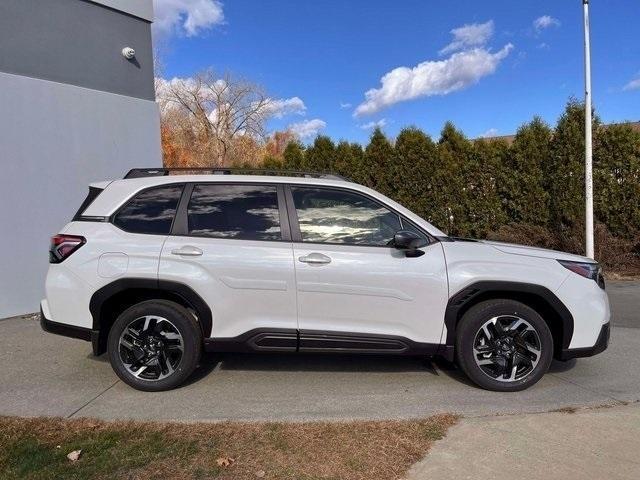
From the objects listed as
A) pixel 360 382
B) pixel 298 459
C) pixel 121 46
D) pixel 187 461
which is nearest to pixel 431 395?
pixel 360 382

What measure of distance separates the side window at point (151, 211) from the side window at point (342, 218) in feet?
3.49

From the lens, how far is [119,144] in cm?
827

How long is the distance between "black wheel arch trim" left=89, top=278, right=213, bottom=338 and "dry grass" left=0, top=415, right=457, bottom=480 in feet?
2.97

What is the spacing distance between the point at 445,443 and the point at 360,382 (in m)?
1.26

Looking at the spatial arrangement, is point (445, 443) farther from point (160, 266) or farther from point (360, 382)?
point (160, 266)

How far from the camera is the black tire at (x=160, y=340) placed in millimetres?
4305

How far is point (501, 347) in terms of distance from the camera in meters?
4.34

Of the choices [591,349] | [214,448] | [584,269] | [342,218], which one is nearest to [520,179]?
[584,269]

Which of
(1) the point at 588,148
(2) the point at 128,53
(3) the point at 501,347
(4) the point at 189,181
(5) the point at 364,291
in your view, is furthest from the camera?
(1) the point at 588,148

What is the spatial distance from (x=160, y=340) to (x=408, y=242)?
221 cm

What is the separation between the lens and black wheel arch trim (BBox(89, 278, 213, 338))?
429cm

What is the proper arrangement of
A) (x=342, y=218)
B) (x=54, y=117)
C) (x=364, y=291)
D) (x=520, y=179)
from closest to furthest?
(x=364, y=291)
(x=342, y=218)
(x=54, y=117)
(x=520, y=179)

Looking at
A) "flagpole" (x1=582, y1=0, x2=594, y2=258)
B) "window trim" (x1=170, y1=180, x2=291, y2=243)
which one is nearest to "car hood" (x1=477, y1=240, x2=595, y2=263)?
"window trim" (x1=170, y1=180, x2=291, y2=243)

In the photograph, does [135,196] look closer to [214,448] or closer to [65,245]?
[65,245]
